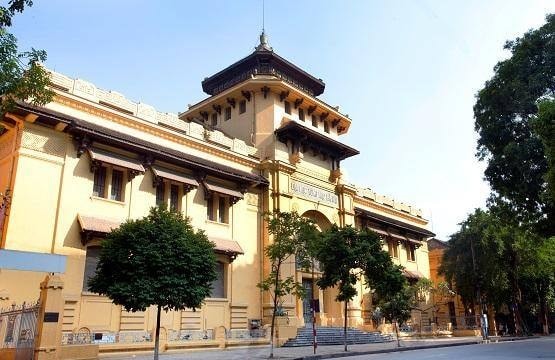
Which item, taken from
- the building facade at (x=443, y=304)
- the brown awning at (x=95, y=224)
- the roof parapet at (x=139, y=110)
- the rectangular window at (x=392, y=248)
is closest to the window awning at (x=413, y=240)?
the rectangular window at (x=392, y=248)

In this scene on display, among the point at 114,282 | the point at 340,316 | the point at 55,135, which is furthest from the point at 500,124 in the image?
the point at 55,135

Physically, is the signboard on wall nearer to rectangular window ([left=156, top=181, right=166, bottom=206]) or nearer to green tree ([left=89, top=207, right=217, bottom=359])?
rectangular window ([left=156, top=181, right=166, bottom=206])

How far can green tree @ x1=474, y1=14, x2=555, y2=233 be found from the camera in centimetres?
2075

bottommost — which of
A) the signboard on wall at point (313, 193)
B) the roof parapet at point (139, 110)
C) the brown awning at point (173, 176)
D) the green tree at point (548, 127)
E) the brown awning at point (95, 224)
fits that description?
the brown awning at point (95, 224)

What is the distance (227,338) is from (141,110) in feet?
40.4

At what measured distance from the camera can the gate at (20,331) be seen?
45.8 ft

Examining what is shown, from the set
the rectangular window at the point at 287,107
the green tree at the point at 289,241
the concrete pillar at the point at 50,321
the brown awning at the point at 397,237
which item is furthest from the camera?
the brown awning at the point at 397,237

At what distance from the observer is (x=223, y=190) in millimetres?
25953

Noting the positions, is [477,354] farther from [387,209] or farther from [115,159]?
[387,209]

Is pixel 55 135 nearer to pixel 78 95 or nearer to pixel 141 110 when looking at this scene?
pixel 78 95

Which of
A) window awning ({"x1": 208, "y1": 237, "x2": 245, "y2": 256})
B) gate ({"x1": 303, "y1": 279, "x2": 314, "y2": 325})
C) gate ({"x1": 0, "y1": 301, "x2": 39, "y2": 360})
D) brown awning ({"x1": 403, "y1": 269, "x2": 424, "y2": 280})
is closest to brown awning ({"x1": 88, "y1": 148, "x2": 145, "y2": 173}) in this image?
window awning ({"x1": 208, "y1": 237, "x2": 245, "y2": 256})

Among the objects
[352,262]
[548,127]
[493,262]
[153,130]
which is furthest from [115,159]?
[493,262]

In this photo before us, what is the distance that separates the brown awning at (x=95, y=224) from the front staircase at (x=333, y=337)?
35.8 ft

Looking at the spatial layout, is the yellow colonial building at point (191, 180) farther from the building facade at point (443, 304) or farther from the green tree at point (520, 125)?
the green tree at point (520, 125)
